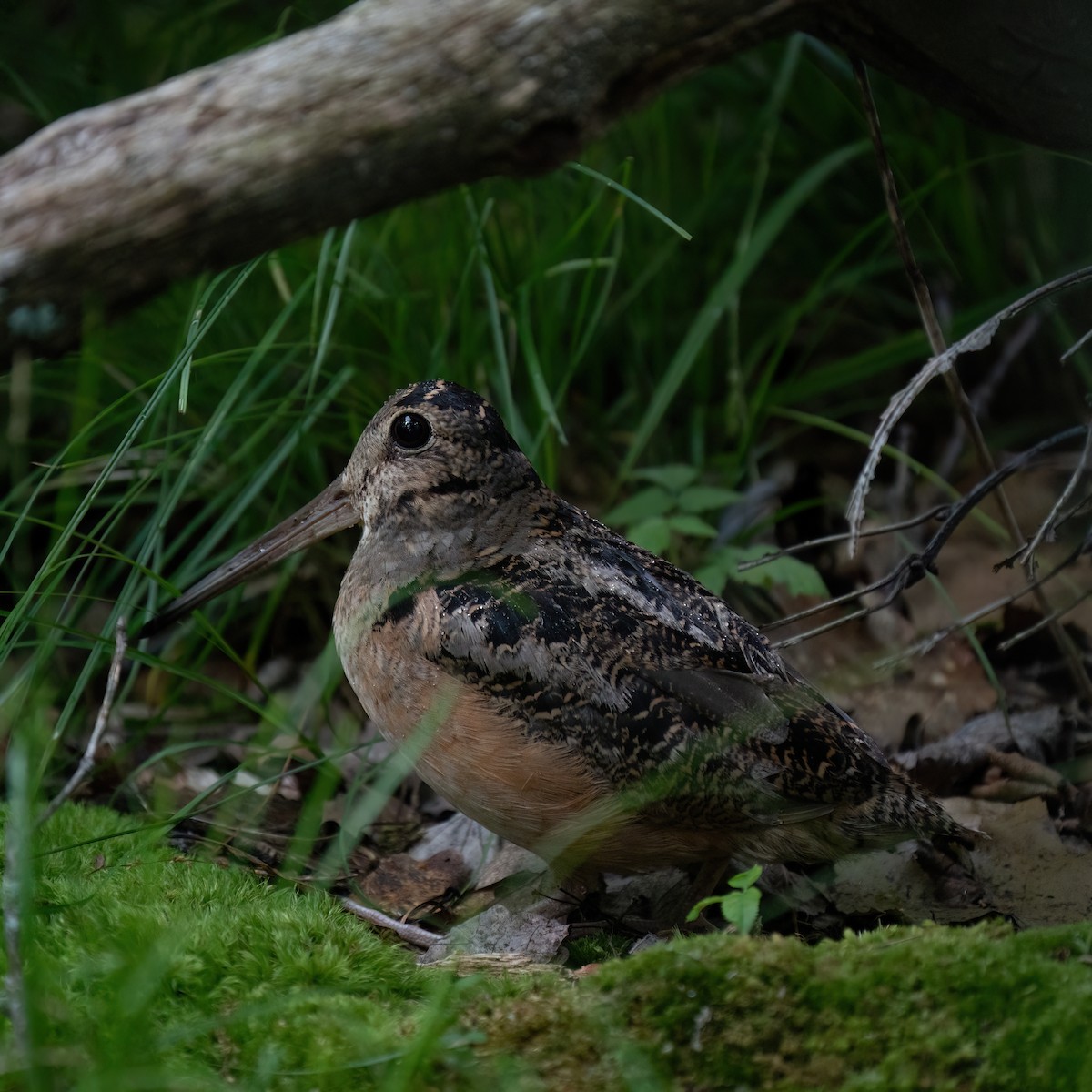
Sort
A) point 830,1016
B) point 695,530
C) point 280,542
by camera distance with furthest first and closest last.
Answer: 1. point 695,530
2. point 280,542
3. point 830,1016

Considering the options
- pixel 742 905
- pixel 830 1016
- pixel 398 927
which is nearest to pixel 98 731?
pixel 398 927

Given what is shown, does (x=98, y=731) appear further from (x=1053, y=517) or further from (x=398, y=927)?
(x=1053, y=517)

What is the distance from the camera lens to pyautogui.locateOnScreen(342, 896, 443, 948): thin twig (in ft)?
10.7

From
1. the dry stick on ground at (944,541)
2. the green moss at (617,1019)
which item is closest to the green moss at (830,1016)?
the green moss at (617,1019)

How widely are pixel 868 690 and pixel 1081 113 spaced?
6.52ft

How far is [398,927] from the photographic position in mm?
3275

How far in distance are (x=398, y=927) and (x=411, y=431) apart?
1288mm

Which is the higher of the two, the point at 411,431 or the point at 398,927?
the point at 411,431

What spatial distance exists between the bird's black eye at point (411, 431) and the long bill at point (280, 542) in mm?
316

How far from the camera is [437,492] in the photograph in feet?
11.8

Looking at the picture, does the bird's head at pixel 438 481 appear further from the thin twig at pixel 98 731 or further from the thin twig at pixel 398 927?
the thin twig at pixel 398 927

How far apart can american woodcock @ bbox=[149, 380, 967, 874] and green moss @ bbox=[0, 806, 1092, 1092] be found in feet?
2.01

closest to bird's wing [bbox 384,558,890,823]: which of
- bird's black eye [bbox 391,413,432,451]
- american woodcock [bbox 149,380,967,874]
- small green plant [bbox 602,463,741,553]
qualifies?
american woodcock [bbox 149,380,967,874]

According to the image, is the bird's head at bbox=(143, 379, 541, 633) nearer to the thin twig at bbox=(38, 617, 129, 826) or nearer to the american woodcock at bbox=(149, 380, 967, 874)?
the american woodcock at bbox=(149, 380, 967, 874)
